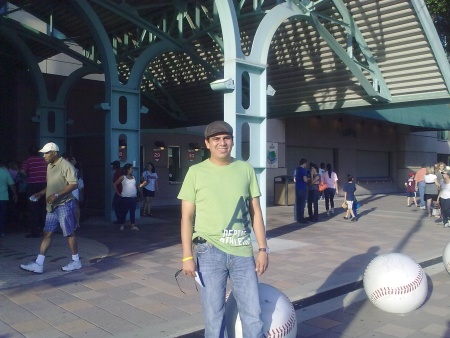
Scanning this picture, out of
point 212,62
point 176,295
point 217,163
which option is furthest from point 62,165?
point 212,62

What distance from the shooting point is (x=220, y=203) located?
3.61 meters

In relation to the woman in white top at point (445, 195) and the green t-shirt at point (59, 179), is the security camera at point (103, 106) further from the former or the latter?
the woman in white top at point (445, 195)

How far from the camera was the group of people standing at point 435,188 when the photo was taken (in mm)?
13117

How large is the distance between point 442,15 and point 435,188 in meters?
5.15

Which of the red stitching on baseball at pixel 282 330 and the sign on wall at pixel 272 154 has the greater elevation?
the sign on wall at pixel 272 154

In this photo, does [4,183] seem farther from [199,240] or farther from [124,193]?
[199,240]

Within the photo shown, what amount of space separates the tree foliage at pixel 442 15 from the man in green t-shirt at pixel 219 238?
1090cm

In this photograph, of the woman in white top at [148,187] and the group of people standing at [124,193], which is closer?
the group of people standing at [124,193]

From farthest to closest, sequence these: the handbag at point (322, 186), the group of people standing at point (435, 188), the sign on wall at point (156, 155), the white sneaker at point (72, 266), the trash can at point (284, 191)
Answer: the trash can at point (284, 191) < the sign on wall at point (156, 155) < the handbag at point (322, 186) < the group of people standing at point (435, 188) < the white sneaker at point (72, 266)

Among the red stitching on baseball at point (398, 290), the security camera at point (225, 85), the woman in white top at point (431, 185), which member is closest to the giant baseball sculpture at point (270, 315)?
the red stitching on baseball at point (398, 290)

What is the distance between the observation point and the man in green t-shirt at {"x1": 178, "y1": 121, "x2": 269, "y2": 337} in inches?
141

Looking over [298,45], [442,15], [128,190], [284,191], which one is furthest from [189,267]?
[284,191]

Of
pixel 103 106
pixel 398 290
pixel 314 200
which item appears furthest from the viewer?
pixel 314 200

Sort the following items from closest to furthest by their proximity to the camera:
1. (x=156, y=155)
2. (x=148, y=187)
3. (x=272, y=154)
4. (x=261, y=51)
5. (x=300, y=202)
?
1. (x=261, y=51)
2. (x=300, y=202)
3. (x=148, y=187)
4. (x=156, y=155)
5. (x=272, y=154)
